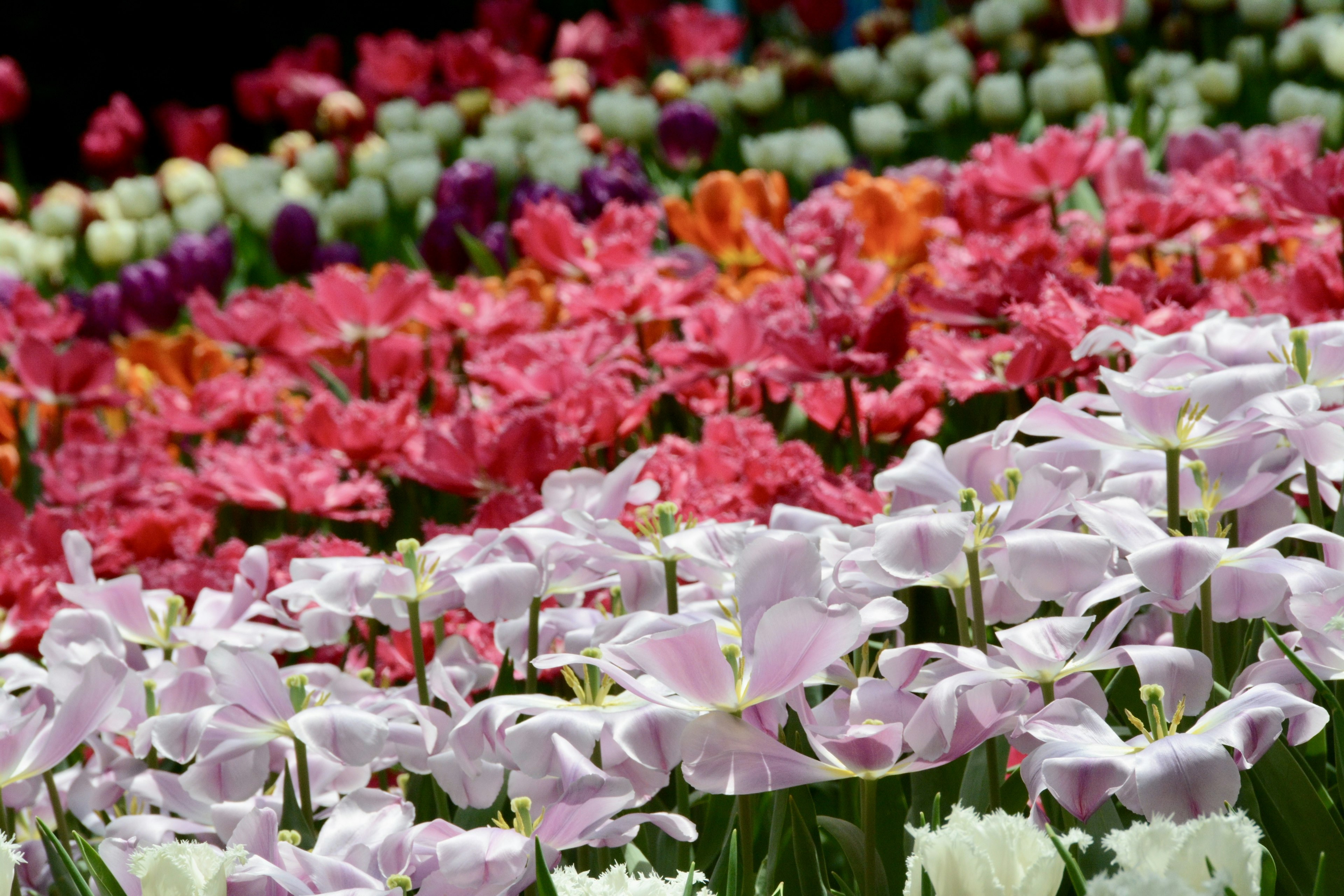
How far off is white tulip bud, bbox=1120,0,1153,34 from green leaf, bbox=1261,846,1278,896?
12.5 ft

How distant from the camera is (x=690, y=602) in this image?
107 cm

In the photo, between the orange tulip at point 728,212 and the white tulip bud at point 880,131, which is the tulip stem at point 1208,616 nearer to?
the orange tulip at point 728,212

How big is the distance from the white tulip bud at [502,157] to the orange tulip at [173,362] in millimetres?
1390

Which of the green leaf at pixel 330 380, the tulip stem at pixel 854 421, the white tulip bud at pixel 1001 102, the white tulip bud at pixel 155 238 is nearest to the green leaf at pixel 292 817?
the tulip stem at pixel 854 421

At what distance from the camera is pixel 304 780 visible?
0.92 m

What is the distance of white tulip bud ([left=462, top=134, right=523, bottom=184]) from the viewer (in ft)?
12.6

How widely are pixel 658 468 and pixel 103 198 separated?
3.77 m

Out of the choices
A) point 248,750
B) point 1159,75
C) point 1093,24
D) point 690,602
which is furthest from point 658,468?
point 1159,75

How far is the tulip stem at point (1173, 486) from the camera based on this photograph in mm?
893

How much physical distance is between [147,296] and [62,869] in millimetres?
2200

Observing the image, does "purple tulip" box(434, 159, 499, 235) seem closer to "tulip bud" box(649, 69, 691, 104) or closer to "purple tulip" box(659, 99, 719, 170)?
"purple tulip" box(659, 99, 719, 170)

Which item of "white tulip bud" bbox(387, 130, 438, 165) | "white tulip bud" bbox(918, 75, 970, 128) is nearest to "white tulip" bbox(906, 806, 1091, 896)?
"white tulip bud" bbox(918, 75, 970, 128)

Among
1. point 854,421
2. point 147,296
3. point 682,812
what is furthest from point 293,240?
point 682,812

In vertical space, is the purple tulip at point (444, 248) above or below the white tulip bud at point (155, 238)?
above
